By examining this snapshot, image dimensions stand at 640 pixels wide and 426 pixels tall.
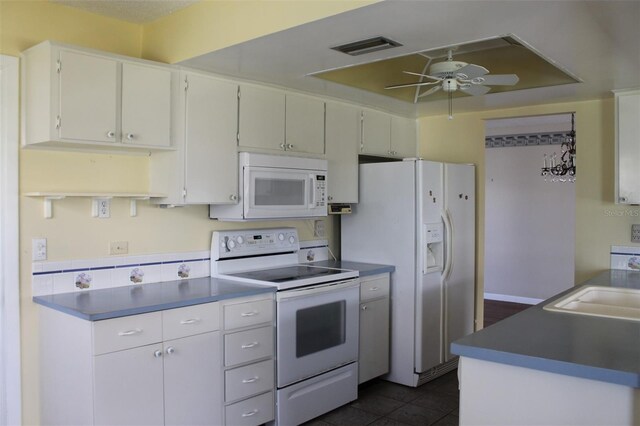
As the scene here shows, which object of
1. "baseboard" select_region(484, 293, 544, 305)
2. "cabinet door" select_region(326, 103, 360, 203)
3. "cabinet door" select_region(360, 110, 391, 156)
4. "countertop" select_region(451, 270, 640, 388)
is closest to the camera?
"countertop" select_region(451, 270, 640, 388)

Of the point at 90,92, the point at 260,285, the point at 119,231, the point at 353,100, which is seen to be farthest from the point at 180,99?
the point at 353,100

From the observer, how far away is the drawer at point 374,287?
4.09 m

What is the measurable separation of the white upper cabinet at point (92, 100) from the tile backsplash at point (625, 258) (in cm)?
337

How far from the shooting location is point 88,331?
2.61m

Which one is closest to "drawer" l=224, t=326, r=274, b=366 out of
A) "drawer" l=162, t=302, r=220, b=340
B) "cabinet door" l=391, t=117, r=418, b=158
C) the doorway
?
"drawer" l=162, t=302, r=220, b=340

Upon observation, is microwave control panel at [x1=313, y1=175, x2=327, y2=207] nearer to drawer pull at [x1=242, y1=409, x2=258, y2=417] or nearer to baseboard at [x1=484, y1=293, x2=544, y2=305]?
drawer pull at [x1=242, y1=409, x2=258, y2=417]

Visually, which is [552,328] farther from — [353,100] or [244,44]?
[353,100]

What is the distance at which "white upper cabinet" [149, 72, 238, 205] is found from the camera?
326cm

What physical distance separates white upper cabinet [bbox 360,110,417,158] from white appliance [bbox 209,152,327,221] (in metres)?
0.68

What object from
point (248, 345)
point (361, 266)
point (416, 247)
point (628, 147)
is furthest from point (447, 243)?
point (248, 345)

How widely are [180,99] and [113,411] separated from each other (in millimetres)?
1719

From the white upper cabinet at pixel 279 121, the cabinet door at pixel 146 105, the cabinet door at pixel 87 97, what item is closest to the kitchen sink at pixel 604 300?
the white upper cabinet at pixel 279 121

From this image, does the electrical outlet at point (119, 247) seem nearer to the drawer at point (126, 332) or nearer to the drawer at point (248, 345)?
the drawer at point (126, 332)

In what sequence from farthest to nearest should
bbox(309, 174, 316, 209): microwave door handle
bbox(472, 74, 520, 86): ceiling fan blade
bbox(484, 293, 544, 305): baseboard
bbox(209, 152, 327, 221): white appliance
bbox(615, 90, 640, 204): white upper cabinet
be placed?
1. bbox(484, 293, 544, 305): baseboard
2. bbox(309, 174, 316, 209): microwave door handle
3. bbox(615, 90, 640, 204): white upper cabinet
4. bbox(209, 152, 327, 221): white appliance
5. bbox(472, 74, 520, 86): ceiling fan blade
